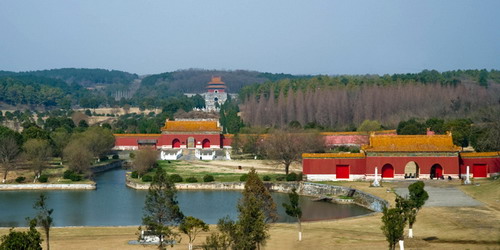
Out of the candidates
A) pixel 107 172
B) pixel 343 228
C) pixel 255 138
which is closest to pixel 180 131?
pixel 255 138

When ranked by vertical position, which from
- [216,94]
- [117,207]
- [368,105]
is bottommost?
[117,207]

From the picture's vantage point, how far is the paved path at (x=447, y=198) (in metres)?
32.7

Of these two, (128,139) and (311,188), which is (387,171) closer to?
(311,188)

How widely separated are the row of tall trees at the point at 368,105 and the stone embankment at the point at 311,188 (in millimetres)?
29466

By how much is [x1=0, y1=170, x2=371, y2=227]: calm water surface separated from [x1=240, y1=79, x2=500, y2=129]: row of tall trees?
32023mm

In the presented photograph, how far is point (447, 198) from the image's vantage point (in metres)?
34.4

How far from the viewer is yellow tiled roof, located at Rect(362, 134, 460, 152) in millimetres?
41469

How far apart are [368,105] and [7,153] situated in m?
38.6

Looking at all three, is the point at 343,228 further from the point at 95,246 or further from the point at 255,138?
the point at 255,138

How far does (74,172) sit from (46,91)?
3165 inches

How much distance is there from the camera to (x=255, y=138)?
195 ft

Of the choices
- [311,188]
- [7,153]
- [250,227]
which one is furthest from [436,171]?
[7,153]

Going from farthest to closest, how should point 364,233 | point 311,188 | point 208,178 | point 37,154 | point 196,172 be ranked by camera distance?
1. point 196,172
2. point 37,154
3. point 208,178
4. point 311,188
5. point 364,233

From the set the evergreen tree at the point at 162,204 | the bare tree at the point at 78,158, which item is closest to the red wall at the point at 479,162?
the evergreen tree at the point at 162,204
